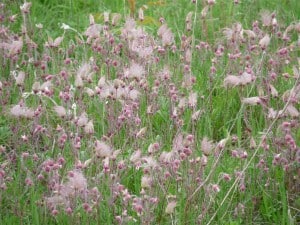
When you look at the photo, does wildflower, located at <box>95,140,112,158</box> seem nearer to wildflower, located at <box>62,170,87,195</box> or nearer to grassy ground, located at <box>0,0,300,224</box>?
grassy ground, located at <box>0,0,300,224</box>

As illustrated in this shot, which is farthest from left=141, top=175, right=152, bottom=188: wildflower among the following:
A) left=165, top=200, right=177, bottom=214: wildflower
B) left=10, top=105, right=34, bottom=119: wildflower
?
left=10, top=105, right=34, bottom=119: wildflower

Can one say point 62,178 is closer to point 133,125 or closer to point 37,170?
point 37,170

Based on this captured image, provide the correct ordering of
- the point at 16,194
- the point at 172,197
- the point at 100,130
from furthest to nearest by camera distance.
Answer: the point at 100,130 < the point at 16,194 < the point at 172,197

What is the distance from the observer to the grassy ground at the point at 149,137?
2.60 metres

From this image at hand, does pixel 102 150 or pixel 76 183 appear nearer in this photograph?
pixel 76 183

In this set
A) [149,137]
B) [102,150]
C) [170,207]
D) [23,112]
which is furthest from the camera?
[149,137]

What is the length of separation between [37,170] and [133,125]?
53cm

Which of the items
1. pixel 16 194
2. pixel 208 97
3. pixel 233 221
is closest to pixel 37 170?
pixel 16 194

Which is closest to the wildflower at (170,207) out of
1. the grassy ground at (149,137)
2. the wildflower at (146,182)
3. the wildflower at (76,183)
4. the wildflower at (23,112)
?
the grassy ground at (149,137)

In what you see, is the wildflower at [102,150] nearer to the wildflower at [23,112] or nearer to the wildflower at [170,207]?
the wildflower at [170,207]

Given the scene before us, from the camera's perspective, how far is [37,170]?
2820mm

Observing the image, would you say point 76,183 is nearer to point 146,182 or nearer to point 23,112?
point 146,182

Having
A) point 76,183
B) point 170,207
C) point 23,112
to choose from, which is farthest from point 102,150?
point 23,112

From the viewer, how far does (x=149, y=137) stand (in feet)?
10.7
